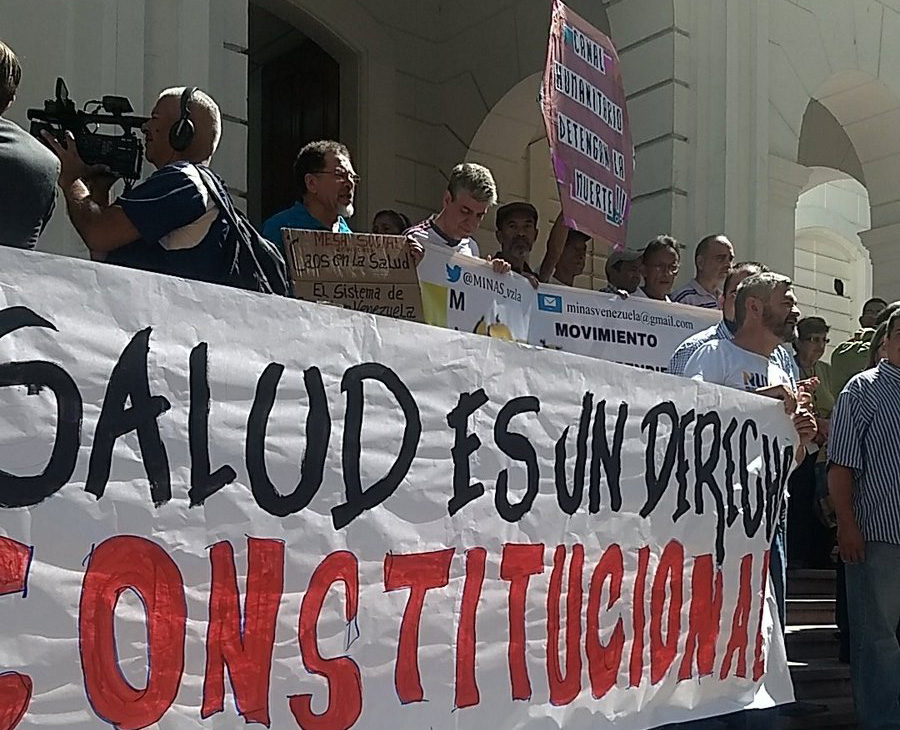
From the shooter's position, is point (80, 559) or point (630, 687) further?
point (630, 687)

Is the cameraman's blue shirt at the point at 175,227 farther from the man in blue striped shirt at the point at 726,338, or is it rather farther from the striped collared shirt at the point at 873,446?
the striped collared shirt at the point at 873,446

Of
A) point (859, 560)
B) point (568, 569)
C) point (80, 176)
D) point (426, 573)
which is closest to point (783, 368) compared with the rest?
point (859, 560)

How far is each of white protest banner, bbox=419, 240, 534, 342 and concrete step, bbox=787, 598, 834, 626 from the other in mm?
2240

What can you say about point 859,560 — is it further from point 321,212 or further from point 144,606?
point 144,606

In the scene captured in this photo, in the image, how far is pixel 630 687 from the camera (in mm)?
3457

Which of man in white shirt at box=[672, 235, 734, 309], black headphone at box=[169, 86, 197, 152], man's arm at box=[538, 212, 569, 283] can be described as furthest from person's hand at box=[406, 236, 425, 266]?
man in white shirt at box=[672, 235, 734, 309]

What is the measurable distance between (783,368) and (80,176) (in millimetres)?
2741

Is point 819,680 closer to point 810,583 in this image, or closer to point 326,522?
point 810,583

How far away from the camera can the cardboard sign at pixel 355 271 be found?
12.0ft

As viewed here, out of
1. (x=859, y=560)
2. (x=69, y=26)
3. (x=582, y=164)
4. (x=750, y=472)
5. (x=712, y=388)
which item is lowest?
(x=859, y=560)

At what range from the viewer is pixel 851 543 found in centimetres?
450

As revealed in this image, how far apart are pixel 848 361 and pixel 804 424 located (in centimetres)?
209

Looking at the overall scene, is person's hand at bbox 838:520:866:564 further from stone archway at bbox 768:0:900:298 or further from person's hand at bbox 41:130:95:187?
stone archway at bbox 768:0:900:298

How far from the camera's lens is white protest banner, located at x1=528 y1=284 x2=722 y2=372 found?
16.7 feet
